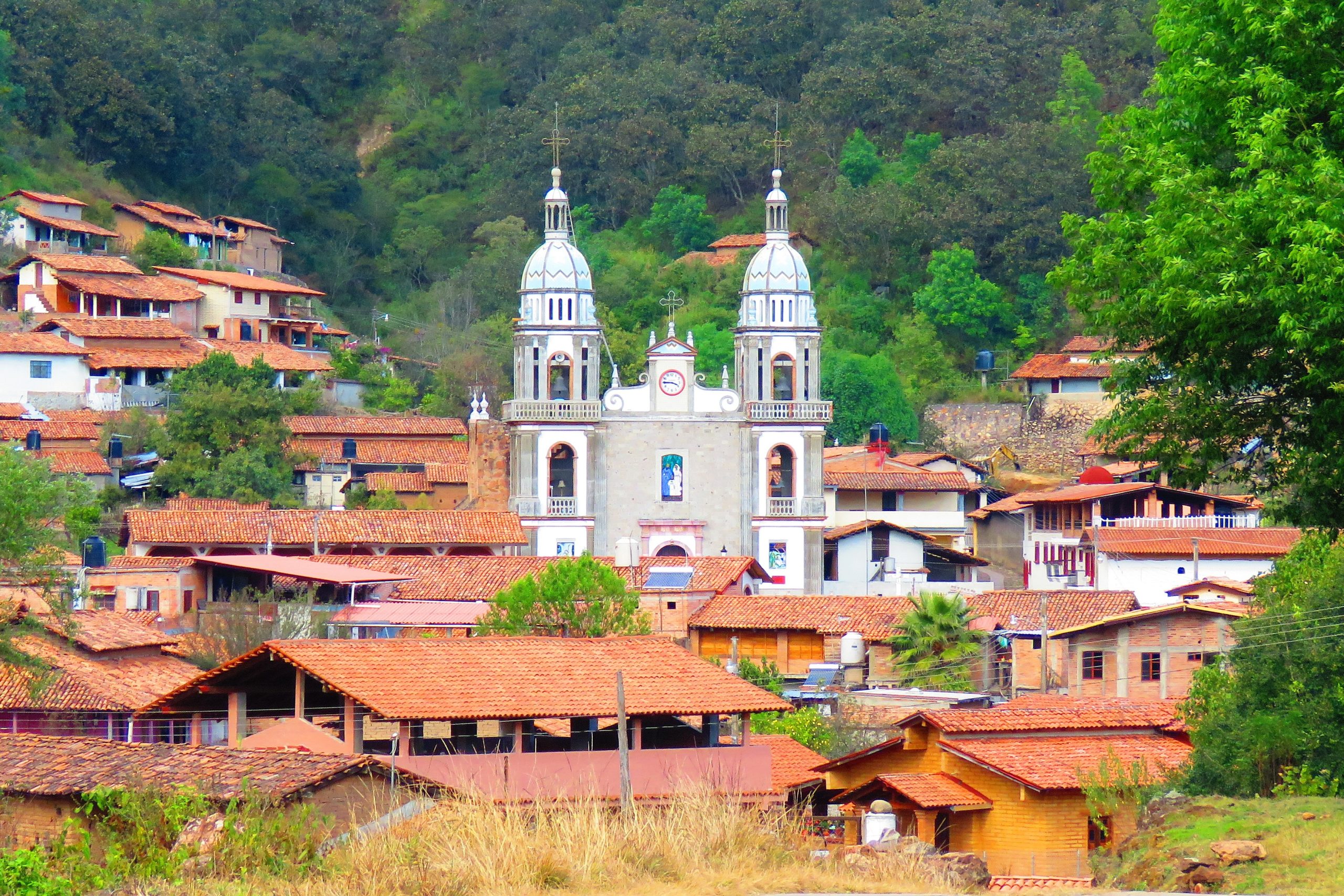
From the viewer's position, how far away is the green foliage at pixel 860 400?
74125mm

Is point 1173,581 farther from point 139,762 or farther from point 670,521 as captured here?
point 139,762

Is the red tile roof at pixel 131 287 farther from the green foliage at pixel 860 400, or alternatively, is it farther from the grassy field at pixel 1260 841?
the grassy field at pixel 1260 841

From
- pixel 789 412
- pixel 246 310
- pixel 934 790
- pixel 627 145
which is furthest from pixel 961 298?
pixel 934 790

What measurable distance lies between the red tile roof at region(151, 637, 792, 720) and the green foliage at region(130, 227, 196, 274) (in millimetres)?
58225

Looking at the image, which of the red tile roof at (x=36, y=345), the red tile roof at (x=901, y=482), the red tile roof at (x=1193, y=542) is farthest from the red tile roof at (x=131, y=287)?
the red tile roof at (x=1193, y=542)

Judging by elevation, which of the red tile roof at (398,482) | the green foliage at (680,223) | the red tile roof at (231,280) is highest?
the green foliage at (680,223)

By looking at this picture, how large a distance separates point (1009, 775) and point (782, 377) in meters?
38.7

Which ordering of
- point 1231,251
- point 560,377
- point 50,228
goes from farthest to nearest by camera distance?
point 50,228 → point 560,377 → point 1231,251

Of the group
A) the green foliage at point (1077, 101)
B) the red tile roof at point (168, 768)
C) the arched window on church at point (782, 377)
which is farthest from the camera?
the green foliage at point (1077, 101)

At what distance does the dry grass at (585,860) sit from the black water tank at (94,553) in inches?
1347

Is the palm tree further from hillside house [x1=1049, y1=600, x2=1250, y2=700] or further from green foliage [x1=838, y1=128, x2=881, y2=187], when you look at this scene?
green foliage [x1=838, y1=128, x2=881, y2=187]

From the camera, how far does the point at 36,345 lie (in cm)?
6950

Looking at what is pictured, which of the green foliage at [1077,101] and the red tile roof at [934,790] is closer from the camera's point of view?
the red tile roof at [934,790]

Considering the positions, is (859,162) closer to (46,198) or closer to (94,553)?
(46,198)
